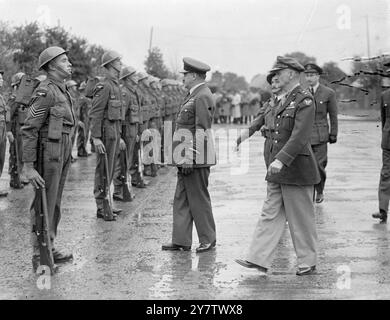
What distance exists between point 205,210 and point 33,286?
2.24 m

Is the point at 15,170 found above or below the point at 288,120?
below

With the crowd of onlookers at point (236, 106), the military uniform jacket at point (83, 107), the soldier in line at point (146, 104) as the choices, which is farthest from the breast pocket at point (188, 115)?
the crowd of onlookers at point (236, 106)

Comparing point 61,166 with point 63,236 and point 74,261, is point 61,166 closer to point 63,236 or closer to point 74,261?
point 74,261

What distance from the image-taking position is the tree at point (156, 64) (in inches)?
1398

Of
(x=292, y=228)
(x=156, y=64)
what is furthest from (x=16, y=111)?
(x=156, y=64)

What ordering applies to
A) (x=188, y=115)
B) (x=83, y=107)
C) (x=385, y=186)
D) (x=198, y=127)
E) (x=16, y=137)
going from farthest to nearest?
(x=83, y=107)
(x=16, y=137)
(x=385, y=186)
(x=188, y=115)
(x=198, y=127)

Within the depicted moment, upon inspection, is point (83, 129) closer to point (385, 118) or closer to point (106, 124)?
point (106, 124)

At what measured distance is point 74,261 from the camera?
7535 millimetres

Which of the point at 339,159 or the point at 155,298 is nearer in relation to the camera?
the point at 155,298

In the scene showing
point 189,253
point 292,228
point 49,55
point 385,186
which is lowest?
point 189,253

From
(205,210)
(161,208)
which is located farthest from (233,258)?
(161,208)

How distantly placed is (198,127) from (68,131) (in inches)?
56.3

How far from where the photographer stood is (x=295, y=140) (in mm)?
6793
